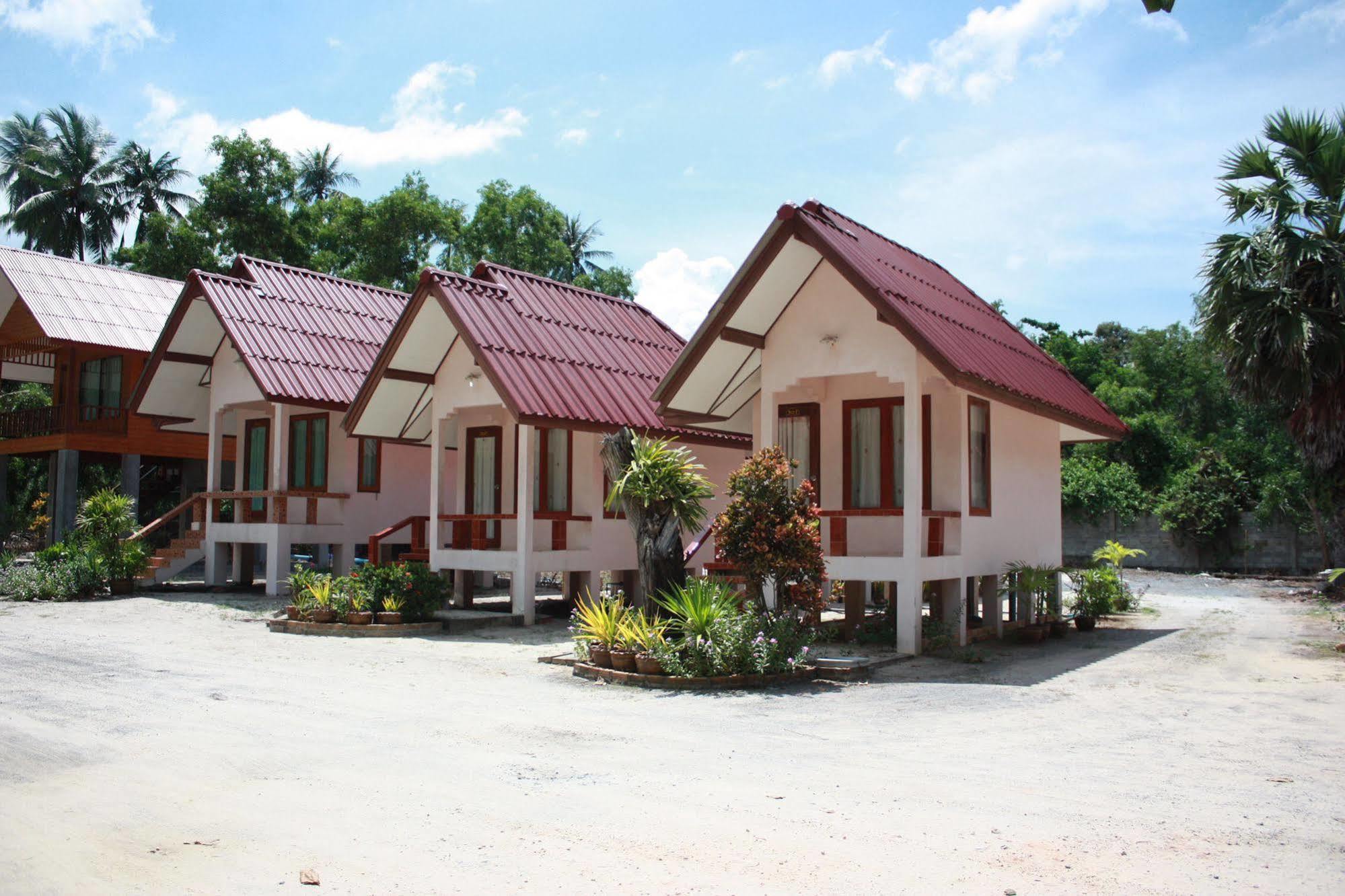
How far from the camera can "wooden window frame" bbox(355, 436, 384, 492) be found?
2464 cm

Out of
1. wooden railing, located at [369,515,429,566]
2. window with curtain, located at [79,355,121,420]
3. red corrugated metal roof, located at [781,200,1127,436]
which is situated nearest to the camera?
red corrugated metal roof, located at [781,200,1127,436]

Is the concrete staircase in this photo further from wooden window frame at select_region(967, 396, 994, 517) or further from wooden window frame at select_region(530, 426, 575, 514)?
wooden window frame at select_region(967, 396, 994, 517)

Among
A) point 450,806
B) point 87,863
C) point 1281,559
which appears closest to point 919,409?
point 450,806

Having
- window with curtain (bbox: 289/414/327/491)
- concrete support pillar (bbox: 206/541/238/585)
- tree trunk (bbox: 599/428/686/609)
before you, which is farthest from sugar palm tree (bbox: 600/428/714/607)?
concrete support pillar (bbox: 206/541/238/585)

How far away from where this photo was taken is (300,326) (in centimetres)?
2456

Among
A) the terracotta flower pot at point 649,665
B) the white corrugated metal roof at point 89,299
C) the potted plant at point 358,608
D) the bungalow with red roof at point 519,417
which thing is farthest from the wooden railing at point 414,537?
the white corrugated metal roof at point 89,299

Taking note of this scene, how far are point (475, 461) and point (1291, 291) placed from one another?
14.4 metres

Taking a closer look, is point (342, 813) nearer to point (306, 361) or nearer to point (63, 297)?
point (306, 361)

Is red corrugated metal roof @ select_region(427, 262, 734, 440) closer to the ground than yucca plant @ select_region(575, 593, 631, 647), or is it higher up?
higher up

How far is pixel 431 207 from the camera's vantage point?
3828cm

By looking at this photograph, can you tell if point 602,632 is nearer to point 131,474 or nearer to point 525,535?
point 525,535

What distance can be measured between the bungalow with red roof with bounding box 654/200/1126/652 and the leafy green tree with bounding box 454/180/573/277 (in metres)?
23.3

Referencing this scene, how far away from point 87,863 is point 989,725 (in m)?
7.24

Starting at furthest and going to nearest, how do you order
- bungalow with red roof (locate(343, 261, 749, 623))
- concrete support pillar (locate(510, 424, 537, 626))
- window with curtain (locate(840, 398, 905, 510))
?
bungalow with red roof (locate(343, 261, 749, 623)), concrete support pillar (locate(510, 424, 537, 626)), window with curtain (locate(840, 398, 905, 510))
